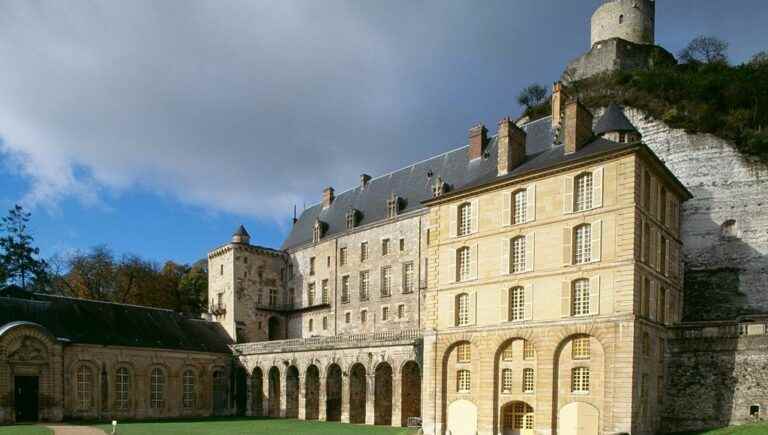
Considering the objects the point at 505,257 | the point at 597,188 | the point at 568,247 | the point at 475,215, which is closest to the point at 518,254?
the point at 505,257

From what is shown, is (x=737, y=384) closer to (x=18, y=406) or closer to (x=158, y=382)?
(x=158, y=382)

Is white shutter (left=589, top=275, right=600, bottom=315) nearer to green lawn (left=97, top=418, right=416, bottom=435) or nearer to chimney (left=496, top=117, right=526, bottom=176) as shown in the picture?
chimney (left=496, top=117, right=526, bottom=176)

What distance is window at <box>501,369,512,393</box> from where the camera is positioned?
87.1 ft

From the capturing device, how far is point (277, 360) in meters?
42.1

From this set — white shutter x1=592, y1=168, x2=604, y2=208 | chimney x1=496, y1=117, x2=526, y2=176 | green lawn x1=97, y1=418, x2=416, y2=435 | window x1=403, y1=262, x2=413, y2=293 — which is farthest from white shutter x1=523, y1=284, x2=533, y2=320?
window x1=403, y1=262, x2=413, y2=293

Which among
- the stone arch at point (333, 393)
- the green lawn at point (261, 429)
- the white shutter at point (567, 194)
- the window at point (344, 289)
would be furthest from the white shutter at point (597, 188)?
the window at point (344, 289)

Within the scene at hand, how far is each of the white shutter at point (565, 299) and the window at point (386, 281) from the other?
19014 mm

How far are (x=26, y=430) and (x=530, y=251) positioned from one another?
77.3 ft

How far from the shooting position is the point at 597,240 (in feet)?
80.8

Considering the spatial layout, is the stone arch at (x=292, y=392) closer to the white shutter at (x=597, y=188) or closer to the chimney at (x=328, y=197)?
the chimney at (x=328, y=197)

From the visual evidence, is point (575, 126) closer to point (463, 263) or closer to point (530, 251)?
point (530, 251)

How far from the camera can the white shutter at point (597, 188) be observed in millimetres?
24828

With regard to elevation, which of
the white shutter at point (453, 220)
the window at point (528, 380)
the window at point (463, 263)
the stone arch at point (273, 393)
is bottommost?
the stone arch at point (273, 393)

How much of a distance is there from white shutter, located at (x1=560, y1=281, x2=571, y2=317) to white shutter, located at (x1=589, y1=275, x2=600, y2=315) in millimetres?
821
